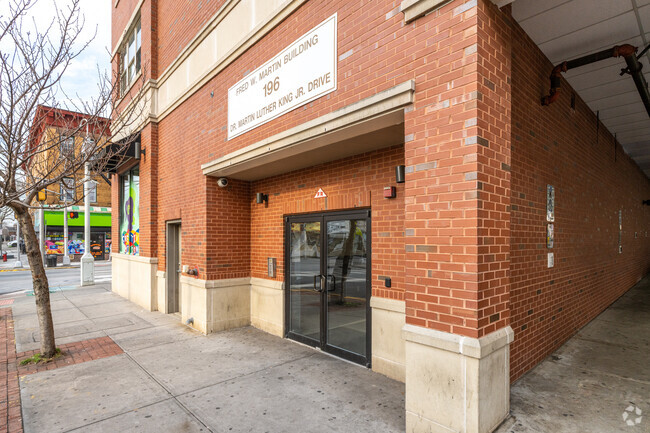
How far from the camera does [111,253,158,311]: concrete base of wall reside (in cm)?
952

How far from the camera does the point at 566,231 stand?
227 inches

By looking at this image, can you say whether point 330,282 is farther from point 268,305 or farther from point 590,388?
point 590,388

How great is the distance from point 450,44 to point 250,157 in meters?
3.58

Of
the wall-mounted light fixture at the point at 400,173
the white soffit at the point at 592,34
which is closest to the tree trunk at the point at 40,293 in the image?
the wall-mounted light fixture at the point at 400,173

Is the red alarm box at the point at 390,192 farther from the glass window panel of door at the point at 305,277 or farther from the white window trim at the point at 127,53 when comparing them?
the white window trim at the point at 127,53

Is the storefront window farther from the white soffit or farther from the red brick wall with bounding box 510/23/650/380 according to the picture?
the white soffit

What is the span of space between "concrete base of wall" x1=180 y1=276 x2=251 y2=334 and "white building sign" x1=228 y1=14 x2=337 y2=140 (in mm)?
3061

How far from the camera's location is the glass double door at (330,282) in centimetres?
538

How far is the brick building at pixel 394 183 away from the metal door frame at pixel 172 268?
53 millimetres

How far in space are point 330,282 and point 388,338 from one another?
1461 millimetres

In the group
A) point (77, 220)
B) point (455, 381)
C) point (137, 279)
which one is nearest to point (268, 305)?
point (455, 381)

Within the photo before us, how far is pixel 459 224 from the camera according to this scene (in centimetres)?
305

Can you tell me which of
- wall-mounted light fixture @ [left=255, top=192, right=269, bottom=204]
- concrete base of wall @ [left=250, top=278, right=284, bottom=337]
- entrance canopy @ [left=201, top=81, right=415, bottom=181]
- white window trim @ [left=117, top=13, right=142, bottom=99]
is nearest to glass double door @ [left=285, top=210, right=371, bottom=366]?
concrete base of wall @ [left=250, top=278, right=284, bottom=337]

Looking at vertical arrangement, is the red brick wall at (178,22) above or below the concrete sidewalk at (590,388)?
above
